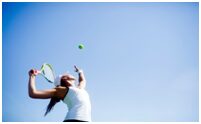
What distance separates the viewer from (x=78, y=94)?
4.24 meters

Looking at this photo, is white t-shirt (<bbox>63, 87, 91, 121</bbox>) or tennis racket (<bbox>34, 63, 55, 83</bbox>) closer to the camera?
white t-shirt (<bbox>63, 87, 91, 121</bbox>)

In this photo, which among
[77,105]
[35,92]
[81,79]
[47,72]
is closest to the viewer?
[35,92]

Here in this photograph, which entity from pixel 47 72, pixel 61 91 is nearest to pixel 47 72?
pixel 47 72

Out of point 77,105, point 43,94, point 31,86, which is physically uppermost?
point 31,86

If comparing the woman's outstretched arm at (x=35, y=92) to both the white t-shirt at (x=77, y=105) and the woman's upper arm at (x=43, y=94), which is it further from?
the white t-shirt at (x=77, y=105)

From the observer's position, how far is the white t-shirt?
406cm

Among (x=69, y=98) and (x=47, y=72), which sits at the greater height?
(x=47, y=72)

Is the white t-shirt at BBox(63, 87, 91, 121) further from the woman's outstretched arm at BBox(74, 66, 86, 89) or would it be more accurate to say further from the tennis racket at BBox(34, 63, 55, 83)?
the tennis racket at BBox(34, 63, 55, 83)

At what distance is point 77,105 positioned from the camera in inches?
163

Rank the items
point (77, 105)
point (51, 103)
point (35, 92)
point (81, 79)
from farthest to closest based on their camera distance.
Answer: point (81, 79)
point (51, 103)
point (77, 105)
point (35, 92)

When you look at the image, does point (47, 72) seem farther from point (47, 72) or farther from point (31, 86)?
point (31, 86)

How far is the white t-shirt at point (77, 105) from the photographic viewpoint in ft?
13.3

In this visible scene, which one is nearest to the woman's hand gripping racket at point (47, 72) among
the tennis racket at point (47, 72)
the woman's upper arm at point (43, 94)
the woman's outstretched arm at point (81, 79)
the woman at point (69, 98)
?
the tennis racket at point (47, 72)

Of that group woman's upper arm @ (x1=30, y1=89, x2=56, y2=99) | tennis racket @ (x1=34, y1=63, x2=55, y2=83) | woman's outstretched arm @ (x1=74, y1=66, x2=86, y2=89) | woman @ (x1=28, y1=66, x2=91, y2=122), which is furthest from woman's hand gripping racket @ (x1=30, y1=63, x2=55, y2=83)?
woman's upper arm @ (x1=30, y1=89, x2=56, y2=99)
